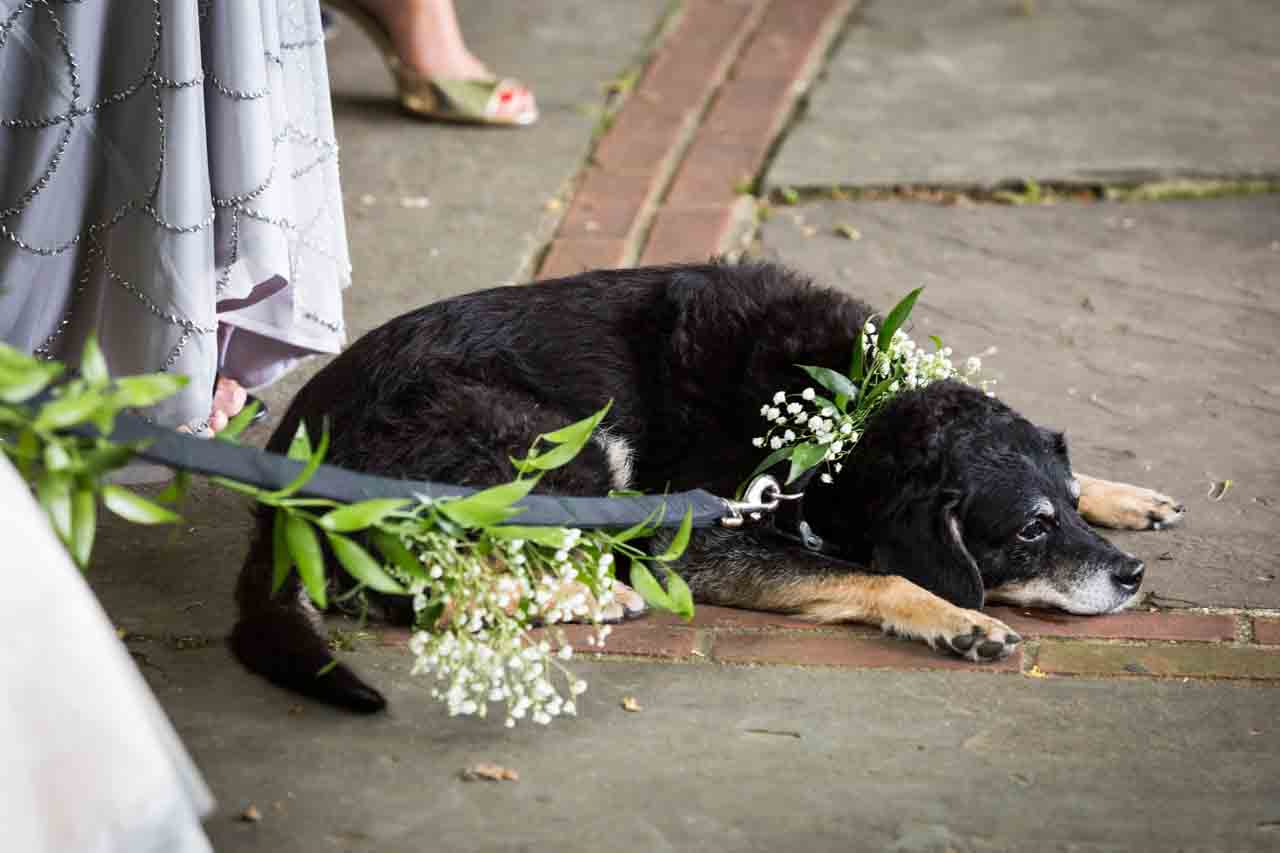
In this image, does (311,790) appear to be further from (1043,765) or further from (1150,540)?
(1150,540)

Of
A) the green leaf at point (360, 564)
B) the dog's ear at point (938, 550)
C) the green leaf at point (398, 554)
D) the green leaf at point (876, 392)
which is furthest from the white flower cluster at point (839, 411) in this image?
the green leaf at point (360, 564)

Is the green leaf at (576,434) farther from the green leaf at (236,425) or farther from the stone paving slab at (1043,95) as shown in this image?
the stone paving slab at (1043,95)

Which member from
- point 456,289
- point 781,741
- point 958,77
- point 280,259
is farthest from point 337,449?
point 958,77

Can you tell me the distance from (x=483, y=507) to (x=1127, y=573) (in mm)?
1424

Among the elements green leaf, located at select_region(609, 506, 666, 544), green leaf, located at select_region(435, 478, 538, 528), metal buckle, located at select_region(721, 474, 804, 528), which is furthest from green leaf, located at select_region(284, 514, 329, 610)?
metal buckle, located at select_region(721, 474, 804, 528)

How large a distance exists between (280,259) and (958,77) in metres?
4.09

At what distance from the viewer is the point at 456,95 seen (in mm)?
6332

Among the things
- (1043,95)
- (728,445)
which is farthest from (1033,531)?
(1043,95)

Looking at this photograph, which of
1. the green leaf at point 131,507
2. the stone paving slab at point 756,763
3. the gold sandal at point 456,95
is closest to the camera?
the green leaf at point 131,507

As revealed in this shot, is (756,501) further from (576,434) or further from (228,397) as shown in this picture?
(228,397)

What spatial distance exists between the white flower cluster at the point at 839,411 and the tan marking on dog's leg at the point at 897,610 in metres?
0.24

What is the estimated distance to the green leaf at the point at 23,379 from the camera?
2.18 m

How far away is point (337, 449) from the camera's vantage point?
339cm

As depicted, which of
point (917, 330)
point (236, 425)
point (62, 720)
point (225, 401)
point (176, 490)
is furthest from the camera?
point (917, 330)
